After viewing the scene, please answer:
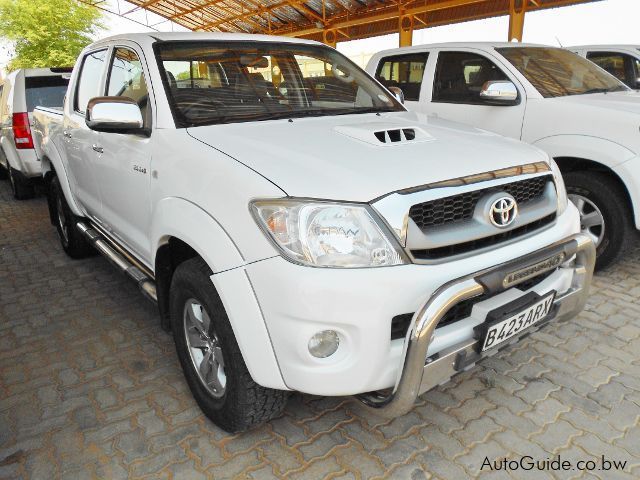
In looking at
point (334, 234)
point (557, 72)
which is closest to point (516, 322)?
point (334, 234)

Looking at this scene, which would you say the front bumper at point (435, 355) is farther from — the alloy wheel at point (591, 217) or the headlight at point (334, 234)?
the alloy wheel at point (591, 217)

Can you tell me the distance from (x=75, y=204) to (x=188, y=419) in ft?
7.69

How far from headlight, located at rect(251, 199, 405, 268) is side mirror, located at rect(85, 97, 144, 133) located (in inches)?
42.0

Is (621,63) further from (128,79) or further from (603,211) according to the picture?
(128,79)

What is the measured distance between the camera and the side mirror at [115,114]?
2256 mm

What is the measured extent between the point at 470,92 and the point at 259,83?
2522mm

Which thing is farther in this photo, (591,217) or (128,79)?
(591,217)

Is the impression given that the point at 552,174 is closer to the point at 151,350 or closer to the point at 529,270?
the point at 529,270

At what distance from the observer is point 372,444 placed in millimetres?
2125

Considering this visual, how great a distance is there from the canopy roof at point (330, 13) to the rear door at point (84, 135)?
1181 cm

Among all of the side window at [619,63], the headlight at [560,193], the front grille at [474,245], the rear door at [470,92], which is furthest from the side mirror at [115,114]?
the side window at [619,63]

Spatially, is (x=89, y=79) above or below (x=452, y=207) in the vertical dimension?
above

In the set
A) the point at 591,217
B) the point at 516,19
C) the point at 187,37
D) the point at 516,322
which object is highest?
the point at 516,19

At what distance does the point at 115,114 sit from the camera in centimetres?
226
